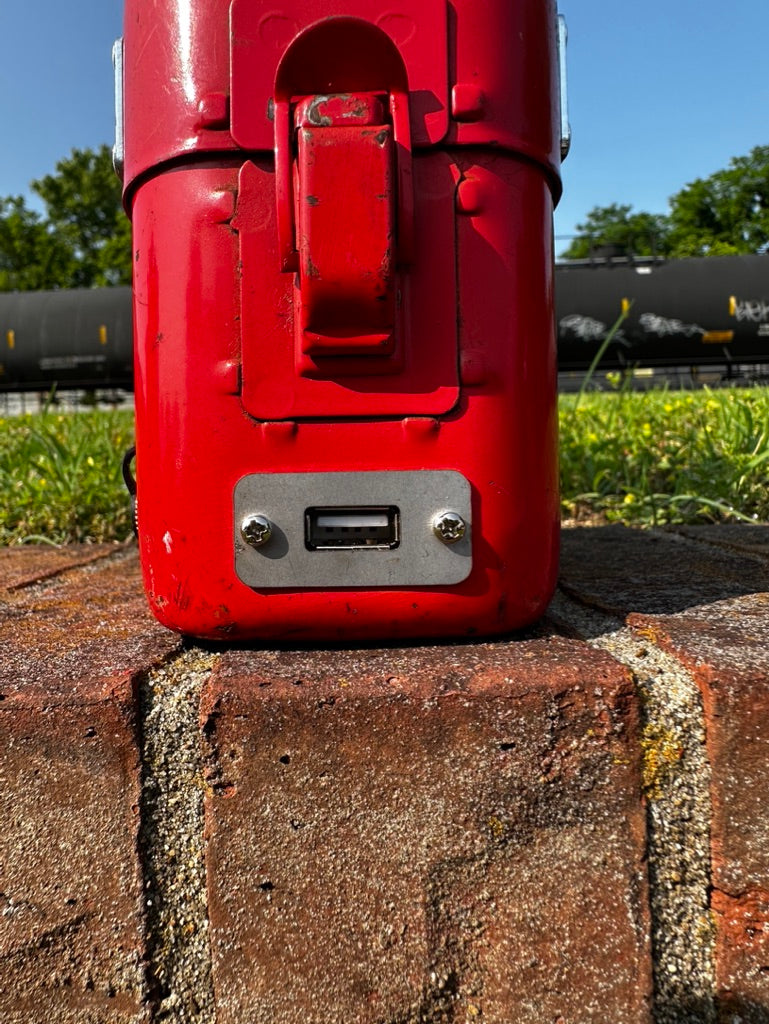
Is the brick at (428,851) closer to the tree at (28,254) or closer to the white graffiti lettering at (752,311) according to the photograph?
the white graffiti lettering at (752,311)

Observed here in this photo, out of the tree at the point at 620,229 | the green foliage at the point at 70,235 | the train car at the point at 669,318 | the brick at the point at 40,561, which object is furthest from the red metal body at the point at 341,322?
the tree at the point at 620,229

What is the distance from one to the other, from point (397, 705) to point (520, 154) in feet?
1.52

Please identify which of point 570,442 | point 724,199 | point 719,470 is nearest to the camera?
point 719,470

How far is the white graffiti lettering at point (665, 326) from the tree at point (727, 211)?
67.7 ft

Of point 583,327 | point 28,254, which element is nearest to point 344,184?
point 583,327

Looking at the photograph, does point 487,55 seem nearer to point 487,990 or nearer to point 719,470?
point 487,990

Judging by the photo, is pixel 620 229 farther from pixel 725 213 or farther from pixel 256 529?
pixel 256 529

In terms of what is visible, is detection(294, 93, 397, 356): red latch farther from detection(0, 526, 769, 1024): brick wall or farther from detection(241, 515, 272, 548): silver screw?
detection(0, 526, 769, 1024): brick wall

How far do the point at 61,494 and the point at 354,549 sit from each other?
48.5 inches

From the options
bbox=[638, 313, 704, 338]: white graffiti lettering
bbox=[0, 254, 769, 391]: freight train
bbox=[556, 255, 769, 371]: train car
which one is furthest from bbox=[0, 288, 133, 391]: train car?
bbox=[638, 313, 704, 338]: white graffiti lettering

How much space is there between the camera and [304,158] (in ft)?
1.81

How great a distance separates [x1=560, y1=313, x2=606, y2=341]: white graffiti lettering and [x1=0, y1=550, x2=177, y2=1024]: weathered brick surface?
9.68 meters

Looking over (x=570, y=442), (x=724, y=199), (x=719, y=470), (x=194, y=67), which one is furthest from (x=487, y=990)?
(x=724, y=199)

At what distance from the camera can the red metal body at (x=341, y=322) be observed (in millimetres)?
575
